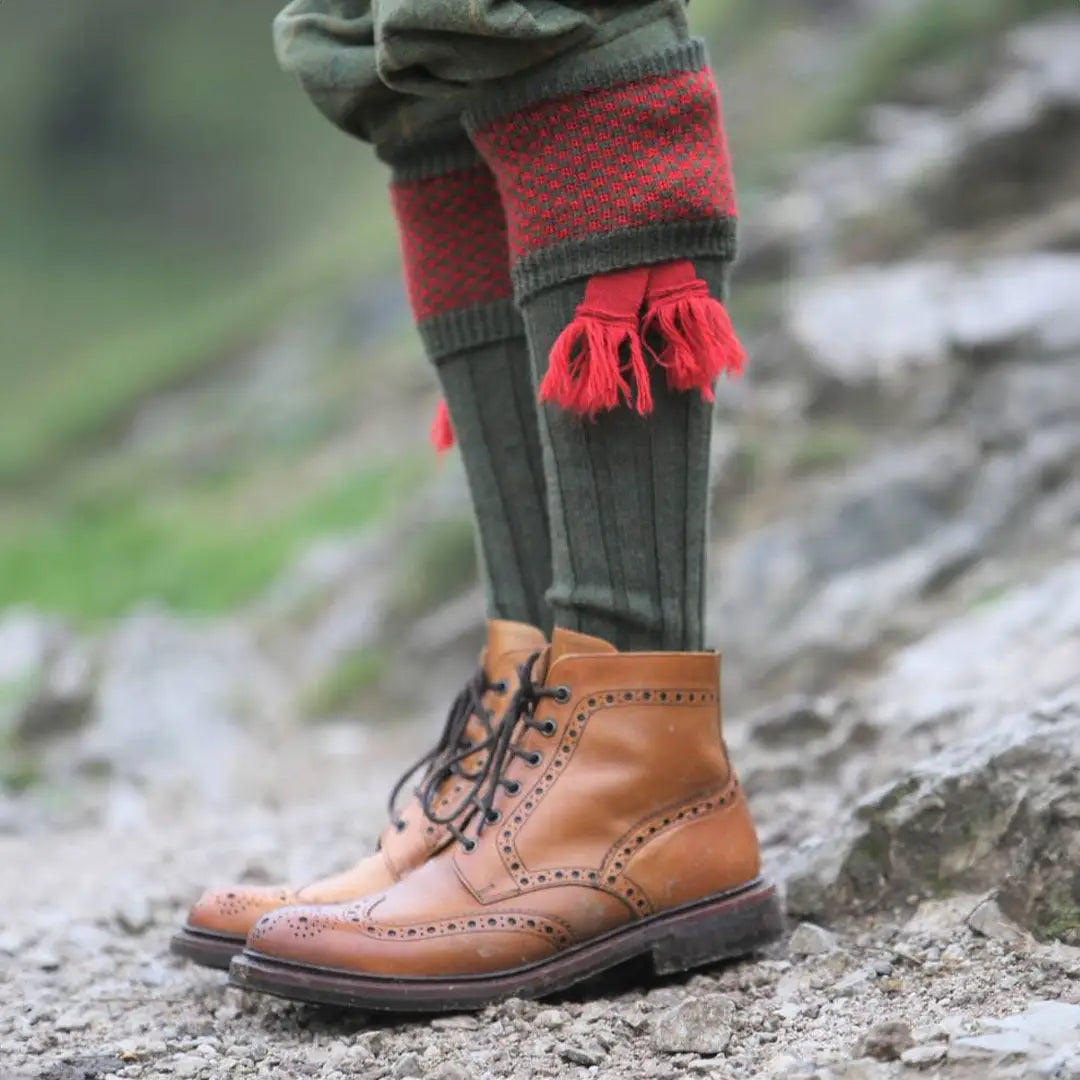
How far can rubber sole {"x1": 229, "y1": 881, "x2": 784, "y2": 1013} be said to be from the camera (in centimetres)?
140

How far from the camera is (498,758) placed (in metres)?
1.49

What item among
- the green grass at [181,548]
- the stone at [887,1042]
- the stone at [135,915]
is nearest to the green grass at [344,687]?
the green grass at [181,548]

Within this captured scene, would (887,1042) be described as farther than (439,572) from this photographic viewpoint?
No

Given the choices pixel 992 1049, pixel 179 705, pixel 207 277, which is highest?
pixel 207 277

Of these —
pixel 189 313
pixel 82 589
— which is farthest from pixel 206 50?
pixel 82 589

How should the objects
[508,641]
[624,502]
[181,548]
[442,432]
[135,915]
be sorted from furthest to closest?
[181,548]
[135,915]
[442,432]
[508,641]
[624,502]

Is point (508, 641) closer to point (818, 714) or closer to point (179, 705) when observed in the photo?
point (818, 714)

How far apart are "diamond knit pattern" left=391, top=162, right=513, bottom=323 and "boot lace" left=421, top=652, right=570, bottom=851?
1.39 feet

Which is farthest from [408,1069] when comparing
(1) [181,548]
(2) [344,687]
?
(1) [181,548]

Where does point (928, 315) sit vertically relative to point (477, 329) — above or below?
above

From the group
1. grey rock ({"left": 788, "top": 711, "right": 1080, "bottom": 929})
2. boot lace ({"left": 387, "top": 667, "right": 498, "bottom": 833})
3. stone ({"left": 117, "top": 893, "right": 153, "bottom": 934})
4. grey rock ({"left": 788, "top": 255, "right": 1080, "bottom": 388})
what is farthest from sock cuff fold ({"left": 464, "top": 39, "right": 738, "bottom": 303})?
grey rock ({"left": 788, "top": 255, "right": 1080, "bottom": 388})

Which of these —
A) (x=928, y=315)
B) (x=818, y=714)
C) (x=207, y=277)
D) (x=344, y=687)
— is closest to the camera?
(x=818, y=714)

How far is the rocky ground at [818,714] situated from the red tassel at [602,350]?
0.54 m

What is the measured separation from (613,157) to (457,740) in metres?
0.61
